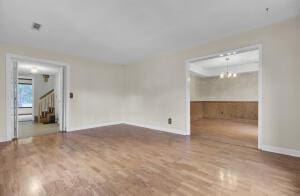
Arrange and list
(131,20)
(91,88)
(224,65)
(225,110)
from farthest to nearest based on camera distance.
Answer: (225,110), (224,65), (91,88), (131,20)

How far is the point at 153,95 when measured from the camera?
5348 mm

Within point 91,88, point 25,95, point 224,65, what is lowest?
point 25,95

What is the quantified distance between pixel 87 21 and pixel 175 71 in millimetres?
2645

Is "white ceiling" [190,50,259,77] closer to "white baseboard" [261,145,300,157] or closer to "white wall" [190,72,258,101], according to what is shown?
"white wall" [190,72,258,101]

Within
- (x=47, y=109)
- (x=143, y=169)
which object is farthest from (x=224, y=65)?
(x=47, y=109)

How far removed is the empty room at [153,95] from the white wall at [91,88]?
0.11ft

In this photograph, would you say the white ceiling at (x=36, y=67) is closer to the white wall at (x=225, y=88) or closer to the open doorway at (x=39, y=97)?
the open doorway at (x=39, y=97)

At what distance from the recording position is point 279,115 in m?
2.97

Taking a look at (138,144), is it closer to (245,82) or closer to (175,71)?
(175,71)

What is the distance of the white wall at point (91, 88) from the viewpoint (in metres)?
4.86

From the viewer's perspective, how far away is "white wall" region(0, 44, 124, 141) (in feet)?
15.9

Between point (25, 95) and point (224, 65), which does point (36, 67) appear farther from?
point (224, 65)

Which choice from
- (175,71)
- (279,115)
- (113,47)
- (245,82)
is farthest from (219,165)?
(245,82)

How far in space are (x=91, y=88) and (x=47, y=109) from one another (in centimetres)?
312
